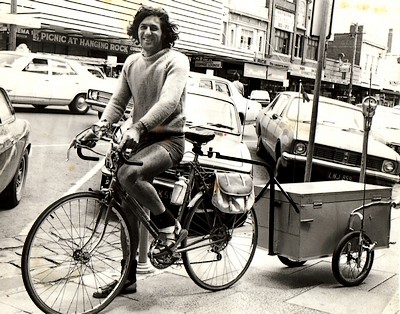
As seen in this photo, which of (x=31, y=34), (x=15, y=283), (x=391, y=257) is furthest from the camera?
(x=391, y=257)

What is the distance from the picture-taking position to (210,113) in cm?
365

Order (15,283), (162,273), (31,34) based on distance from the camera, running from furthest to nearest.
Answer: (162,273), (15,283), (31,34)

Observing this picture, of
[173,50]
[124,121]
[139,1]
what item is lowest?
[124,121]

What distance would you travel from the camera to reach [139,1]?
3051mm

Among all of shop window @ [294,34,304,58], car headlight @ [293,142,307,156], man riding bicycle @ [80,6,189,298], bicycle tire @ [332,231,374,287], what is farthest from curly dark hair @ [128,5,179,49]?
bicycle tire @ [332,231,374,287]

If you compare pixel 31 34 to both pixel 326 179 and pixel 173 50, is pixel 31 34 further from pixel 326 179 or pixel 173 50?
pixel 326 179

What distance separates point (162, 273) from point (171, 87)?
1162 millimetres

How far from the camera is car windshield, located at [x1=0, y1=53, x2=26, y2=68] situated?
268 centimetres

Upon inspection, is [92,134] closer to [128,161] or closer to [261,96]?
[128,161]

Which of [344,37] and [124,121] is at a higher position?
[344,37]

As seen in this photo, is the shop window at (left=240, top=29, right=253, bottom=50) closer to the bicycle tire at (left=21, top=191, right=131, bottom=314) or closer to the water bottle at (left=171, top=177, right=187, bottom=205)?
the water bottle at (left=171, top=177, right=187, bottom=205)

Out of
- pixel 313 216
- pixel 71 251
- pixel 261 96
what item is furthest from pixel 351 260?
pixel 71 251

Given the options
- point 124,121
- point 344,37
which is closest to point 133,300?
point 124,121

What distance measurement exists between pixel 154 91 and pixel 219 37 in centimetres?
57
